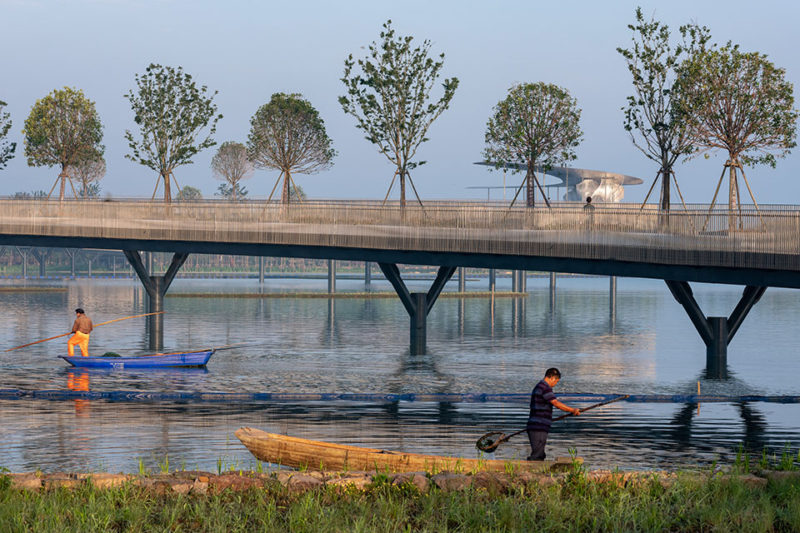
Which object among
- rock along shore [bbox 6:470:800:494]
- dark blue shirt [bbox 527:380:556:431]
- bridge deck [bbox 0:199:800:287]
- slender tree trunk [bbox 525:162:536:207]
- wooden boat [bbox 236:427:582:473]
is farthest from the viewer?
slender tree trunk [bbox 525:162:536:207]

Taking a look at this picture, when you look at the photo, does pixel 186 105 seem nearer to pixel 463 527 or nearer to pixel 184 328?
pixel 184 328

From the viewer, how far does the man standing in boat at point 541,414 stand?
725 inches

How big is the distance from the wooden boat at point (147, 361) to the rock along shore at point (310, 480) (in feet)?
78.9

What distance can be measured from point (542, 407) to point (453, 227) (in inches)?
1088

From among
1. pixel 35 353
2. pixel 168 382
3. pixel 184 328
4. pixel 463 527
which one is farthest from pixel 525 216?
pixel 463 527

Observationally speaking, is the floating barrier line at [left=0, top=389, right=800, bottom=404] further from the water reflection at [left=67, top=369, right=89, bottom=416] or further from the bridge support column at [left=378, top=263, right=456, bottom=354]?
the bridge support column at [left=378, top=263, right=456, bottom=354]

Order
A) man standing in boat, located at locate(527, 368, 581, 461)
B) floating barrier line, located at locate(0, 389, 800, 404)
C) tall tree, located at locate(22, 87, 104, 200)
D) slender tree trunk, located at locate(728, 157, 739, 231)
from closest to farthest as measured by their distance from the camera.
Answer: man standing in boat, located at locate(527, 368, 581, 461) → floating barrier line, located at locate(0, 389, 800, 404) → slender tree trunk, located at locate(728, 157, 739, 231) → tall tree, located at locate(22, 87, 104, 200)

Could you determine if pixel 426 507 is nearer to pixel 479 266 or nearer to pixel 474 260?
pixel 474 260

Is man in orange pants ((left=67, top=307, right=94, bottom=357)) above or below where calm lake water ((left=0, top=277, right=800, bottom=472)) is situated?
above

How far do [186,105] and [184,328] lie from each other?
688 inches

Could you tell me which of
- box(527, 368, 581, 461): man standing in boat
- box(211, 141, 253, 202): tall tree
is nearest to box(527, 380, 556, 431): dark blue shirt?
box(527, 368, 581, 461): man standing in boat

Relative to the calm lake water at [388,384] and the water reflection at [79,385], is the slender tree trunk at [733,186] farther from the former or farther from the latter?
the water reflection at [79,385]

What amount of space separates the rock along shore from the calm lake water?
2289 mm

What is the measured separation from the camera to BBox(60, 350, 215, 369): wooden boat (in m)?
39.4
